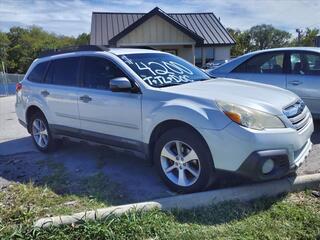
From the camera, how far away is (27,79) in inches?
250

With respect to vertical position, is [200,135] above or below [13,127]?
above

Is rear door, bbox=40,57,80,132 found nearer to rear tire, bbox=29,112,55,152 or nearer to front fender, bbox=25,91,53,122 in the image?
front fender, bbox=25,91,53,122

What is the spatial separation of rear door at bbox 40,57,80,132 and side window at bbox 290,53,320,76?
153 inches

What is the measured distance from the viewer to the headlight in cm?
359

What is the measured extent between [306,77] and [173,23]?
14.4 meters

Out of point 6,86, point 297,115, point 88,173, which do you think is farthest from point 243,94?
point 6,86

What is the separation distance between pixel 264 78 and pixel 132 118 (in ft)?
10.8

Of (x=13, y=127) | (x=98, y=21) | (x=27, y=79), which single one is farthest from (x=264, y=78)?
(x=98, y=21)

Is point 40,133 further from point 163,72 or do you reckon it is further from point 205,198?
point 205,198

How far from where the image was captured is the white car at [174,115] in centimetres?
362

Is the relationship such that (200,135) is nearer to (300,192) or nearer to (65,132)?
(300,192)

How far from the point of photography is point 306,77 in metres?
6.23

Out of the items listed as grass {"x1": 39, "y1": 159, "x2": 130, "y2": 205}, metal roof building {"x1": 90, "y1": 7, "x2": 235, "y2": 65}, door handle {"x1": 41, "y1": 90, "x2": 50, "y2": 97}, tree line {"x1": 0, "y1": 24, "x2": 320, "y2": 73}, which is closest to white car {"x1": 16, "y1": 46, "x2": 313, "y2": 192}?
door handle {"x1": 41, "y1": 90, "x2": 50, "y2": 97}

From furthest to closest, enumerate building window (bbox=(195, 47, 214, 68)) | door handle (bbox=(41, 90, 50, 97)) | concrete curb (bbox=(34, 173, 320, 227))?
building window (bbox=(195, 47, 214, 68)), door handle (bbox=(41, 90, 50, 97)), concrete curb (bbox=(34, 173, 320, 227))
